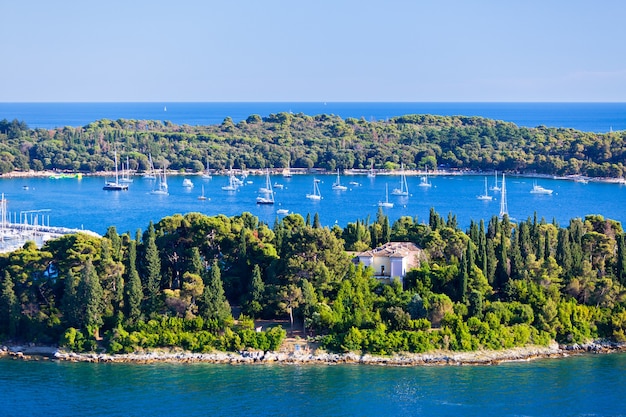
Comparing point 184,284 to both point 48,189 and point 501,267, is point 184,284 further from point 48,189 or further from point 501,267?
point 48,189

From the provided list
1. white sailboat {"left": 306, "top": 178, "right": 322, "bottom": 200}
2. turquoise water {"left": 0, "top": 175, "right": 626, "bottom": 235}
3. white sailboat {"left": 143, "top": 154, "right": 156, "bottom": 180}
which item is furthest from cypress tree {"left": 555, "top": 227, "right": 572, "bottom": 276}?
white sailboat {"left": 143, "top": 154, "right": 156, "bottom": 180}

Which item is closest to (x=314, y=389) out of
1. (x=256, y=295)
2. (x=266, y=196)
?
(x=256, y=295)

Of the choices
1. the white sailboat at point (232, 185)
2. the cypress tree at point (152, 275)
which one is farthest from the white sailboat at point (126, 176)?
the cypress tree at point (152, 275)

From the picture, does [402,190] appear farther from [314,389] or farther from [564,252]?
[314,389]

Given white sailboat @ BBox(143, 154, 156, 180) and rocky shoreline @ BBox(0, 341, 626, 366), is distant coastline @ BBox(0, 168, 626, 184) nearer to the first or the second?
white sailboat @ BBox(143, 154, 156, 180)

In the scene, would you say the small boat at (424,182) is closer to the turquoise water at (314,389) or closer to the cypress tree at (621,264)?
the cypress tree at (621,264)
